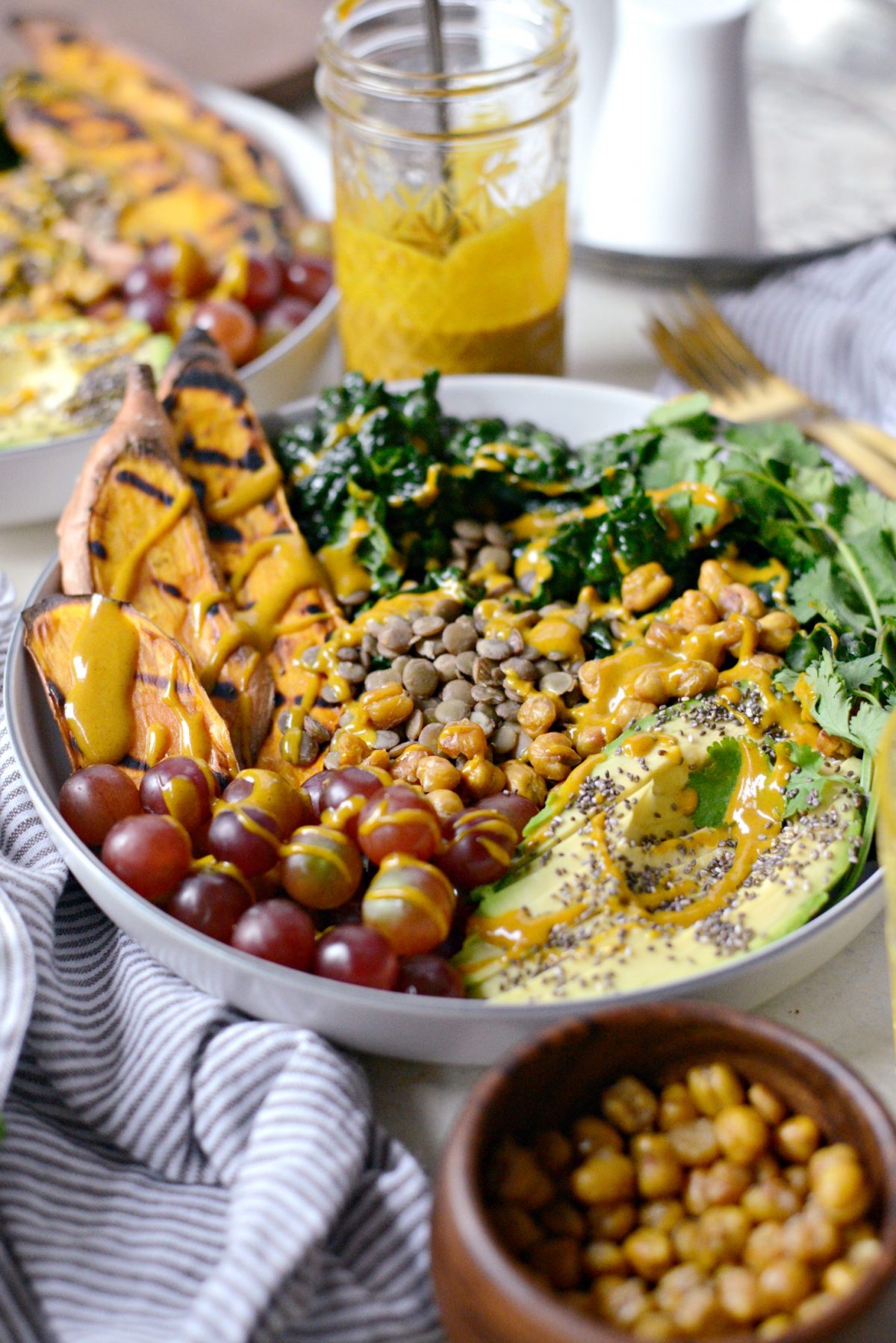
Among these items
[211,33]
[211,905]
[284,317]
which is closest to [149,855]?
[211,905]

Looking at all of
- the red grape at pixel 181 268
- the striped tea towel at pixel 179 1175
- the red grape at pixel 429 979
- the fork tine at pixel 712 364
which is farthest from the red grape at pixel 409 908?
the red grape at pixel 181 268

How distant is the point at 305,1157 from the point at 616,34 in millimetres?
2091

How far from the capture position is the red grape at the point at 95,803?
1.27 metres

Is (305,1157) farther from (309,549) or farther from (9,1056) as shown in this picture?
(309,549)

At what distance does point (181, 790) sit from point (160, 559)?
0.41 meters

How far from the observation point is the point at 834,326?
215 centimetres

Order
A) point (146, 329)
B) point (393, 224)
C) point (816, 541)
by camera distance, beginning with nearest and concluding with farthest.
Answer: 1. point (816, 541)
2. point (393, 224)
3. point (146, 329)

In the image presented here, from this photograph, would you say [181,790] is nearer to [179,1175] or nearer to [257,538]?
[179,1175]

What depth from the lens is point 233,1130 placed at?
3.61 feet

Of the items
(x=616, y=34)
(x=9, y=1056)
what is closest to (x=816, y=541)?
(x=9, y=1056)

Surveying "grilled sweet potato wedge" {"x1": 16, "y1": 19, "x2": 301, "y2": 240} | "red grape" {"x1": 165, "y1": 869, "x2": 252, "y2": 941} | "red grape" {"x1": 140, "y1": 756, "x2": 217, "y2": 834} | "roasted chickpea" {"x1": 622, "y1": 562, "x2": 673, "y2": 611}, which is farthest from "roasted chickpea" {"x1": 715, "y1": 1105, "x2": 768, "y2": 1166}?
"grilled sweet potato wedge" {"x1": 16, "y1": 19, "x2": 301, "y2": 240}

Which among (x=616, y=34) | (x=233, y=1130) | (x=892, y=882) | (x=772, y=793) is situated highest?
(x=616, y=34)

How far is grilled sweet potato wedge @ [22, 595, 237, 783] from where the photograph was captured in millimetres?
1374

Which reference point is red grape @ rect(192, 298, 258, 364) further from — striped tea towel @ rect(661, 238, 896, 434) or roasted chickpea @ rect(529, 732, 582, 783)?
roasted chickpea @ rect(529, 732, 582, 783)
